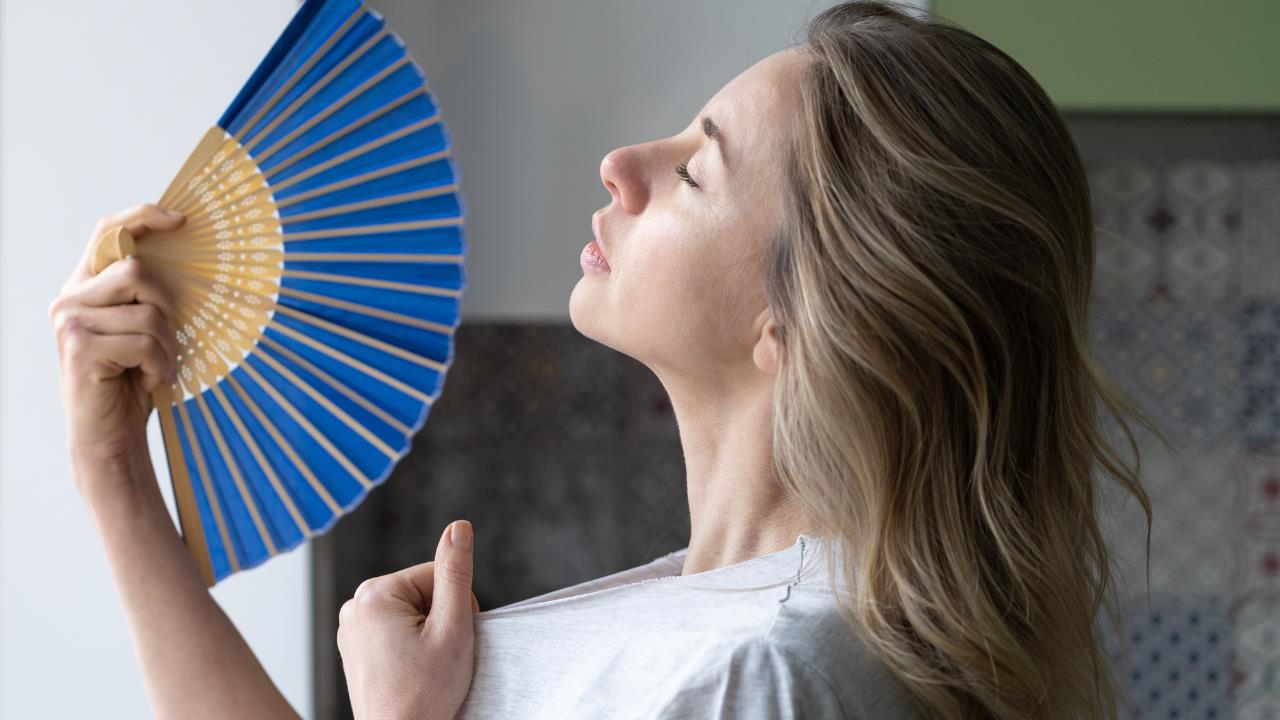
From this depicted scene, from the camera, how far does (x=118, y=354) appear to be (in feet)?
3.48

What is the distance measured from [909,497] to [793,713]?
207mm

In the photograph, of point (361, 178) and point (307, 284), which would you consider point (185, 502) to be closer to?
point (307, 284)

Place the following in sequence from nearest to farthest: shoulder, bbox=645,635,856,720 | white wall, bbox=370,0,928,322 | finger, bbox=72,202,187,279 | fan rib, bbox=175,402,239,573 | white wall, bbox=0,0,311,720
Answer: shoulder, bbox=645,635,856,720 → finger, bbox=72,202,187,279 → fan rib, bbox=175,402,239,573 → white wall, bbox=0,0,311,720 → white wall, bbox=370,0,928,322

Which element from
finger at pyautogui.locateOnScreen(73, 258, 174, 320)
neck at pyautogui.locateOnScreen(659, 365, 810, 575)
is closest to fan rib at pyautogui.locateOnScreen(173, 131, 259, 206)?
finger at pyautogui.locateOnScreen(73, 258, 174, 320)

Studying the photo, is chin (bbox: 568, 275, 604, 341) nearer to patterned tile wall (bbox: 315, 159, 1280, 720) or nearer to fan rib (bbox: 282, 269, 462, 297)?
fan rib (bbox: 282, 269, 462, 297)

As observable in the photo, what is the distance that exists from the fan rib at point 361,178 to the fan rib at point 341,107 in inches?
2.0

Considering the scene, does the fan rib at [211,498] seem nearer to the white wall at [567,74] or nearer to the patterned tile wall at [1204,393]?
the white wall at [567,74]

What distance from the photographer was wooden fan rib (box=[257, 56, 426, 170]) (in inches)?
47.7

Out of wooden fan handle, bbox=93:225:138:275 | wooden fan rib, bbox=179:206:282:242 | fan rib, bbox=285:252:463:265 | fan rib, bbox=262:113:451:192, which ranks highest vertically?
fan rib, bbox=262:113:451:192

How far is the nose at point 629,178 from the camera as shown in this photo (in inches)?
38.9

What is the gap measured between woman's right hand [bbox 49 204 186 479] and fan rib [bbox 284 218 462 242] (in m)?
0.15

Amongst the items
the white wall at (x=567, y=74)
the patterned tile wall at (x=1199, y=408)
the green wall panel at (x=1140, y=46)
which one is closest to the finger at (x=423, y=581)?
the patterned tile wall at (x=1199, y=408)

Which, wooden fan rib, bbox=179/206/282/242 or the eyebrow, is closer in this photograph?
the eyebrow

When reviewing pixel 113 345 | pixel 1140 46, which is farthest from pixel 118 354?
pixel 1140 46
